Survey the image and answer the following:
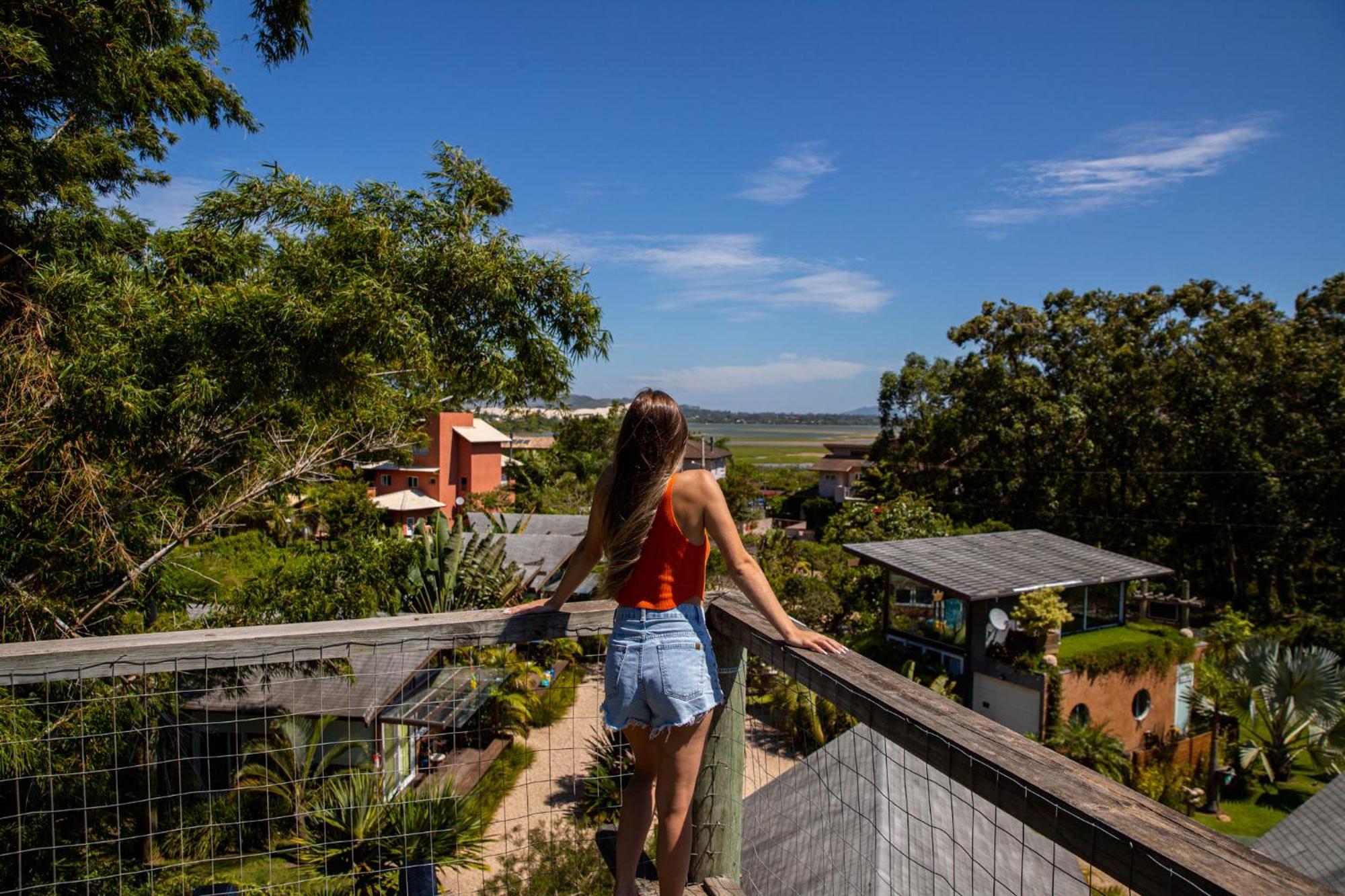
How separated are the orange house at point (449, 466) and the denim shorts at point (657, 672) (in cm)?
3099

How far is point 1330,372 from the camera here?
21344mm

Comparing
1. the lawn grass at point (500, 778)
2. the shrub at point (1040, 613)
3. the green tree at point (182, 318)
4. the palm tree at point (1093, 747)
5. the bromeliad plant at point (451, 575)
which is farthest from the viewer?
the bromeliad plant at point (451, 575)

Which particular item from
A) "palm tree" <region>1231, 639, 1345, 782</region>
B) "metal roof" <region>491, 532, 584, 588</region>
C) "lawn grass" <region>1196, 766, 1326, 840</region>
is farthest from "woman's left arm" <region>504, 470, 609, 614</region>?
"palm tree" <region>1231, 639, 1345, 782</region>

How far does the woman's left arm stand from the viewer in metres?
2.13

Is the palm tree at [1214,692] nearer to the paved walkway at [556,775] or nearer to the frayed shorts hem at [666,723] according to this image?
the paved walkway at [556,775]

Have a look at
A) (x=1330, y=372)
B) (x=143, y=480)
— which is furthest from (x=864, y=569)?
(x=143, y=480)

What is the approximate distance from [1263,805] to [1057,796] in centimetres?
1650

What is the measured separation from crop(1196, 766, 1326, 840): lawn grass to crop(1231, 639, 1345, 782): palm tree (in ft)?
0.86

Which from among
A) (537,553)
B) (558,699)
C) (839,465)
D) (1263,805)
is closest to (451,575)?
(558,699)

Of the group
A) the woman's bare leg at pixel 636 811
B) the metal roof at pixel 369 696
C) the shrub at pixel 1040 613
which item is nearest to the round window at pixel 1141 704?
the shrub at pixel 1040 613

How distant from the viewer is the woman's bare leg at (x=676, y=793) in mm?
2008

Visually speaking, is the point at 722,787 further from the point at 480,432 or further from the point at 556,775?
the point at 480,432

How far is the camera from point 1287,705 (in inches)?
550

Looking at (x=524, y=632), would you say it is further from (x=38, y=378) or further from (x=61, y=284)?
(x=61, y=284)
